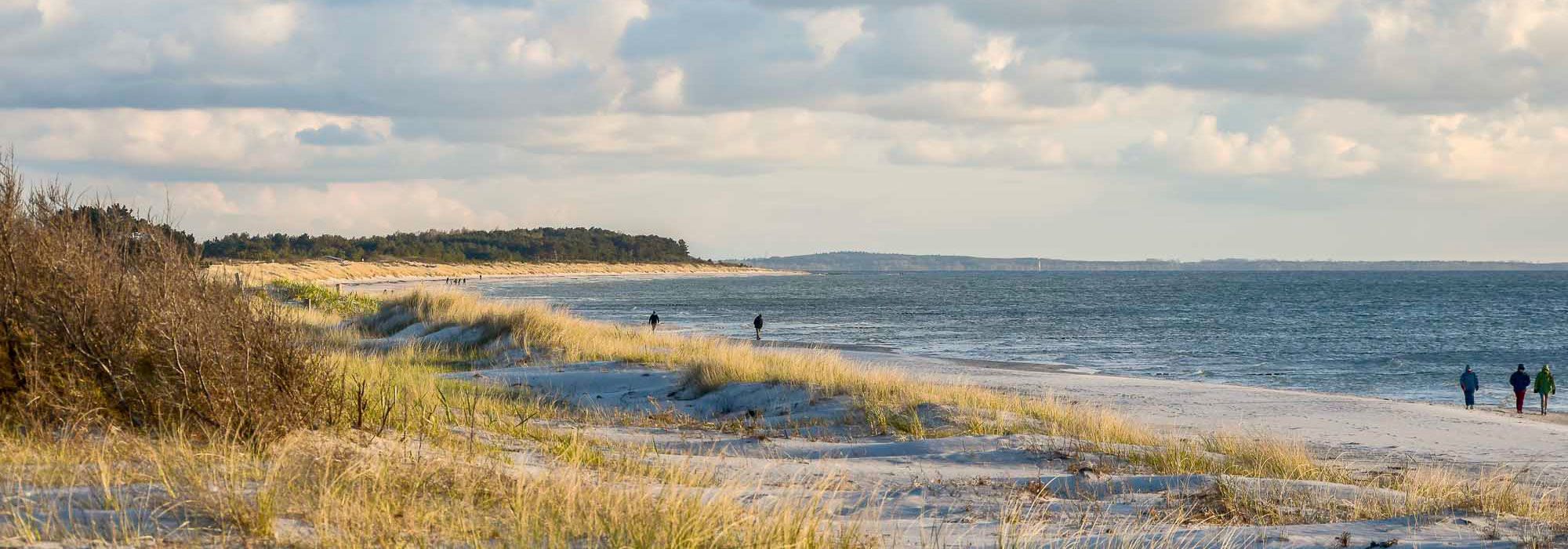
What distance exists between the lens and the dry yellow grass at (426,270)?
77.2 metres

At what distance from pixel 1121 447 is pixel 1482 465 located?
17.6ft

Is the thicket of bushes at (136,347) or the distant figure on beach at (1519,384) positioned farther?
the distant figure on beach at (1519,384)

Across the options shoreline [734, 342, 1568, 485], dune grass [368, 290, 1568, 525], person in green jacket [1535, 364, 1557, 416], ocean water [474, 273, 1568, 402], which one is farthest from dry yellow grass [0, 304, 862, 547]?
ocean water [474, 273, 1568, 402]

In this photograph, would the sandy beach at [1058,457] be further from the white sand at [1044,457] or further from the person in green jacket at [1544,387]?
the person in green jacket at [1544,387]

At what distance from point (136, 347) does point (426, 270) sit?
11471cm

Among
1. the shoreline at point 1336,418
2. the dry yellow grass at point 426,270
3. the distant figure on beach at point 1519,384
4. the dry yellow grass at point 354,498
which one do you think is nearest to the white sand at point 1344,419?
the shoreline at point 1336,418

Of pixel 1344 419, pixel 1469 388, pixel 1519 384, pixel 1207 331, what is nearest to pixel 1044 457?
pixel 1344 419

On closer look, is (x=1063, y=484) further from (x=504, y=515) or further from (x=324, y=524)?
(x=324, y=524)

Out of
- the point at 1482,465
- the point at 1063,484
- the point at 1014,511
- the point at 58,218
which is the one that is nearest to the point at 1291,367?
the point at 1482,465

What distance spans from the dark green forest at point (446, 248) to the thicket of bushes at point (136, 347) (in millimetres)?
89623

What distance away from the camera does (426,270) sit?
11781 centimetres

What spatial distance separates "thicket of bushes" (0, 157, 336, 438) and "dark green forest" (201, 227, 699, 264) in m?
89.6

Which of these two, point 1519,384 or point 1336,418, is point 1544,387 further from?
point 1336,418

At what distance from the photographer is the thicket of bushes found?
24.5 feet
